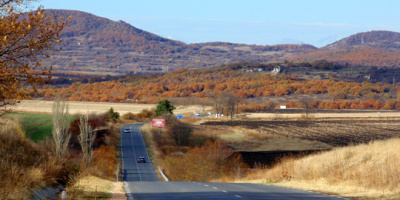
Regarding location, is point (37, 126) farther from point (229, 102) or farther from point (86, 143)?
point (229, 102)

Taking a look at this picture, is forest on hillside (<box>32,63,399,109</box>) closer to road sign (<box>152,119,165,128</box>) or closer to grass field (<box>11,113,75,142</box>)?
road sign (<box>152,119,165,128</box>)

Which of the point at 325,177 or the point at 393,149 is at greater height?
the point at 393,149

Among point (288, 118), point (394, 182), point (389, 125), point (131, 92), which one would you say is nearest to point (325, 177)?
point (394, 182)

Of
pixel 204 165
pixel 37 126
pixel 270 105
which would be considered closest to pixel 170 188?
pixel 204 165

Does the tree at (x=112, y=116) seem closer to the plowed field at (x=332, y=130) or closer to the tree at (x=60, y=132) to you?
the plowed field at (x=332, y=130)

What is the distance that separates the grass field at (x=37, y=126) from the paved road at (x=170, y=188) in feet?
36.2

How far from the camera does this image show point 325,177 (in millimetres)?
22250

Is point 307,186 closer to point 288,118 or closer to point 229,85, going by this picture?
point 288,118

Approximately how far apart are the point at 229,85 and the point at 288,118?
85101mm

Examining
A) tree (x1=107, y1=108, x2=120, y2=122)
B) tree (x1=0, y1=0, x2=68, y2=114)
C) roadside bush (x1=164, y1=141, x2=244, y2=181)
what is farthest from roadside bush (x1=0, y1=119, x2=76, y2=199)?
tree (x1=107, y1=108, x2=120, y2=122)

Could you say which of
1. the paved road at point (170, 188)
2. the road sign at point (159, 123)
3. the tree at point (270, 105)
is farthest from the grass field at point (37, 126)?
the tree at point (270, 105)

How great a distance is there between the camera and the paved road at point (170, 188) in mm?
16672

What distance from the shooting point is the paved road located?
16.7 metres

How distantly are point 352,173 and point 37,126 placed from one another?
59479mm
